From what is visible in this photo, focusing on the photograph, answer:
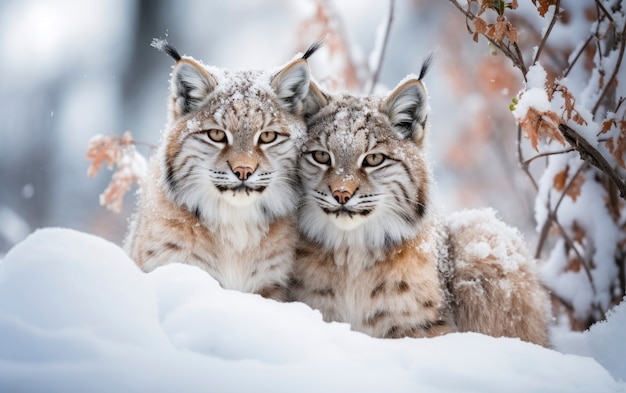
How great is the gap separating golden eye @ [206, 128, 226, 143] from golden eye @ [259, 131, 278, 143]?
209mm

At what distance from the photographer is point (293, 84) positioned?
4.11 meters

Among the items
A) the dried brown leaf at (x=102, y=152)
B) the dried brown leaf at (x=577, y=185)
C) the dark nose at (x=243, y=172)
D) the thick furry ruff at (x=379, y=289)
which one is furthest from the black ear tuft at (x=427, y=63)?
the dried brown leaf at (x=102, y=152)

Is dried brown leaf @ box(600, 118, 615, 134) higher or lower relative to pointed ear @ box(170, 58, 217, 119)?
lower

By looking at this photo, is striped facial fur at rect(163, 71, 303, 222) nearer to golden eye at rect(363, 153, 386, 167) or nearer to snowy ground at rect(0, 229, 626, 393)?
golden eye at rect(363, 153, 386, 167)

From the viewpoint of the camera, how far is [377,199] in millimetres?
3877

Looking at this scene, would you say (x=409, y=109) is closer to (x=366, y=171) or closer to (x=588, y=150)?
(x=366, y=171)

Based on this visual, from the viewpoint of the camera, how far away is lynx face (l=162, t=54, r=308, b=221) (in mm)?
3746

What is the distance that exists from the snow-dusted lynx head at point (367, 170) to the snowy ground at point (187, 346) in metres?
0.85

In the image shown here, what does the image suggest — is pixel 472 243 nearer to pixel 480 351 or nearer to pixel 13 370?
pixel 480 351

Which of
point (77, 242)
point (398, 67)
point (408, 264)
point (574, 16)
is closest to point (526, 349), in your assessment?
point (408, 264)

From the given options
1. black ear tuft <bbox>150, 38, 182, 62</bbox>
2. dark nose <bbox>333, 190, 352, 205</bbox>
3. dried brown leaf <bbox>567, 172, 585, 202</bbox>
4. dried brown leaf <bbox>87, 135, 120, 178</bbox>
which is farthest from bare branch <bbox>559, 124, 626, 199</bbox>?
dried brown leaf <bbox>87, 135, 120, 178</bbox>

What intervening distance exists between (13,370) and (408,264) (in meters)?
2.37

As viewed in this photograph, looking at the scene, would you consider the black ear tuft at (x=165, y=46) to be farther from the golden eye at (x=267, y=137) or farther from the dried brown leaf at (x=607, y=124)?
the dried brown leaf at (x=607, y=124)

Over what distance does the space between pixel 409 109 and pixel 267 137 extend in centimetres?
92
